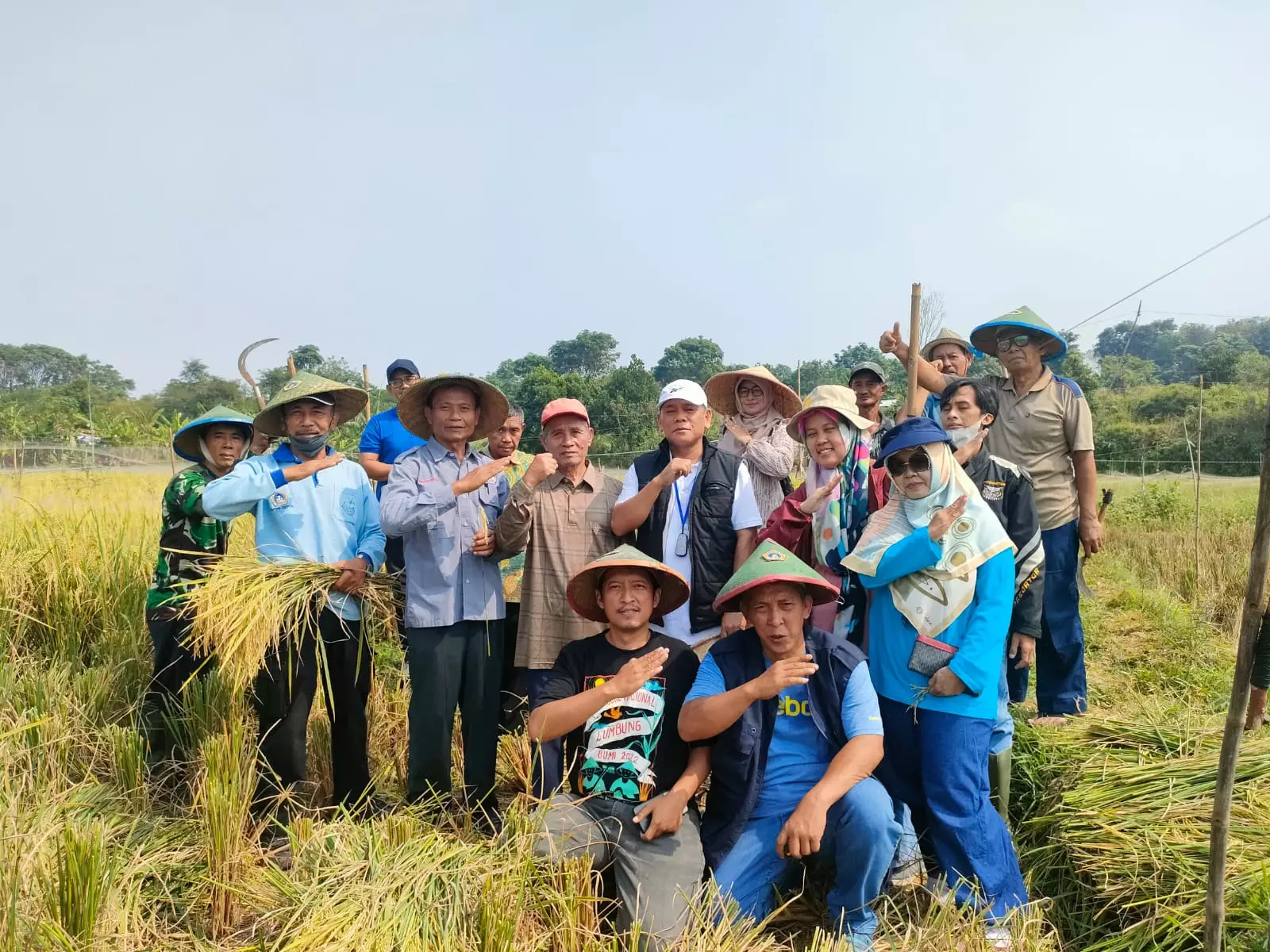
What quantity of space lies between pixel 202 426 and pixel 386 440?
4.09 feet

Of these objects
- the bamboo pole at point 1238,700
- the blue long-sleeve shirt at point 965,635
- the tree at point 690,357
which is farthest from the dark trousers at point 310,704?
the tree at point 690,357

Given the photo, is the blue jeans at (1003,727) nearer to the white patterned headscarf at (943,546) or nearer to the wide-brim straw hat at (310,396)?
the white patterned headscarf at (943,546)

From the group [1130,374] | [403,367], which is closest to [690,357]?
[1130,374]

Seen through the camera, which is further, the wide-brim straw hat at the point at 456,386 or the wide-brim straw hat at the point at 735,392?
the wide-brim straw hat at the point at 735,392

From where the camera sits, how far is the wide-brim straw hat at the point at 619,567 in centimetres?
306

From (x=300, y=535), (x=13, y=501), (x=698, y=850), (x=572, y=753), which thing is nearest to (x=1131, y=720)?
(x=698, y=850)

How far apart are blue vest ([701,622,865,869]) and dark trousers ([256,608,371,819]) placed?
1.59 metres

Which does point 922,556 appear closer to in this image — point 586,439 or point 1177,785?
point 1177,785

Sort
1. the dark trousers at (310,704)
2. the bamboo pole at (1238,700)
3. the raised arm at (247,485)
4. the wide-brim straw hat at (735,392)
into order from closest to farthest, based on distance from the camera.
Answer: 1. the bamboo pole at (1238,700)
2. the raised arm at (247,485)
3. the dark trousers at (310,704)
4. the wide-brim straw hat at (735,392)

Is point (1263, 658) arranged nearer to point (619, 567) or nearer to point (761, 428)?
point (619, 567)

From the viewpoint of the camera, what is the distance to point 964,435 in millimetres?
3578

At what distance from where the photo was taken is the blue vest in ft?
9.50

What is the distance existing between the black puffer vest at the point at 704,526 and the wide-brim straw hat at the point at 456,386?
73 centimetres

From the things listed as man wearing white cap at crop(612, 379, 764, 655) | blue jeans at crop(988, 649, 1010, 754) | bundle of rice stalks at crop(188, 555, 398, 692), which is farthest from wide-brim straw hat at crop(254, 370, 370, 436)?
blue jeans at crop(988, 649, 1010, 754)
